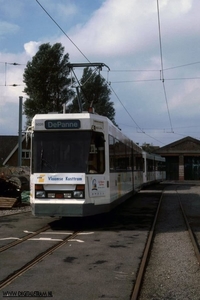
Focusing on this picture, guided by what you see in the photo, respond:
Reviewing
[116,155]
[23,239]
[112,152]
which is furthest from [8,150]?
[23,239]

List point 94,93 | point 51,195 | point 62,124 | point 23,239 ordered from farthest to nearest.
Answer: point 94,93, point 62,124, point 51,195, point 23,239

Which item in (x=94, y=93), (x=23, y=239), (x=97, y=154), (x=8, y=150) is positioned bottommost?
A: (x=23, y=239)

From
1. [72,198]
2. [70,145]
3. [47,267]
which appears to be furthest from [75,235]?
[47,267]

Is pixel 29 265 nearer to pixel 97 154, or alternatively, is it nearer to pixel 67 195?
pixel 67 195

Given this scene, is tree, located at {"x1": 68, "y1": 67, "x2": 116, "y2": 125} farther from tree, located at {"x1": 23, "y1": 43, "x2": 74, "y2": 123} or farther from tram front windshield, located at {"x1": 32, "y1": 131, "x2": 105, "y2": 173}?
tram front windshield, located at {"x1": 32, "y1": 131, "x2": 105, "y2": 173}

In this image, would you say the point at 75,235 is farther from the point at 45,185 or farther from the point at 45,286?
the point at 45,286

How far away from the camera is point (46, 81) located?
4647 centimetres

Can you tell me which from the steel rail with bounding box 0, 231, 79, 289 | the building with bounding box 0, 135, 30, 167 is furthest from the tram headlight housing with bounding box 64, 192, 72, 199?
the building with bounding box 0, 135, 30, 167

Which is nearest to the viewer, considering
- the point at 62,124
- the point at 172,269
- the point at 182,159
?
the point at 172,269

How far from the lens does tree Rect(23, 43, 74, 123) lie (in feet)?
149

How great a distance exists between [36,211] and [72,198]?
3.17ft

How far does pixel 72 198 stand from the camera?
11773 millimetres

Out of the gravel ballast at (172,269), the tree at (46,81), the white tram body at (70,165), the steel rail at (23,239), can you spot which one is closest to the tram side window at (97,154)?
the white tram body at (70,165)

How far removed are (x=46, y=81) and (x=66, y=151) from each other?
116 feet
